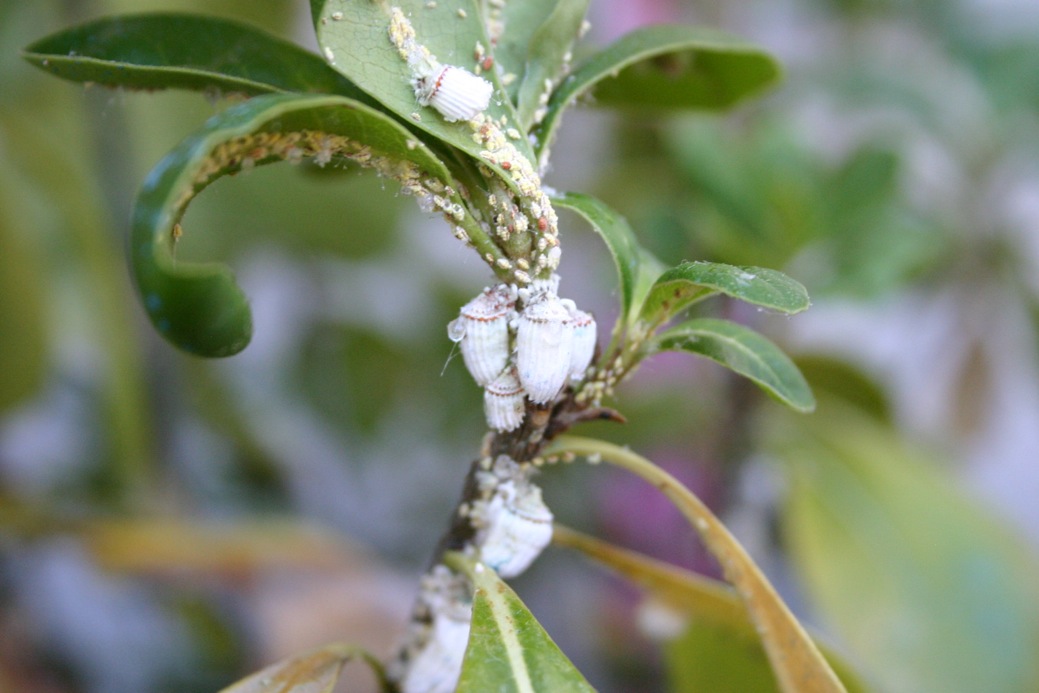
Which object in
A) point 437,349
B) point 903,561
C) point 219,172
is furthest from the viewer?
point 437,349

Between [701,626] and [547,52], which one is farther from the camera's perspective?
[701,626]

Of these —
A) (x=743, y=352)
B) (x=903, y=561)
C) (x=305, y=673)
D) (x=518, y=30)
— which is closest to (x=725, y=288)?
(x=743, y=352)

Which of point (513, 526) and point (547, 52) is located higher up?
point (547, 52)

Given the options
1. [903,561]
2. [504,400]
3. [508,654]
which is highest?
[504,400]

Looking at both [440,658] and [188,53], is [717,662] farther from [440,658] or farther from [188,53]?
[188,53]

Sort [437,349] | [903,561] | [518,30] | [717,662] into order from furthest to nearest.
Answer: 1. [437,349]
2. [903,561]
3. [717,662]
4. [518,30]

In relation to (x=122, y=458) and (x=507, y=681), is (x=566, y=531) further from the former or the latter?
(x=122, y=458)

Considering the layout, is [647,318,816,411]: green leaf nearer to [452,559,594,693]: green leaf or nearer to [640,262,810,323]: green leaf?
[640,262,810,323]: green leaf
